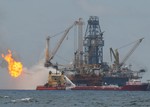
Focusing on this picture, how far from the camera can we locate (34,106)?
12912 centimetres

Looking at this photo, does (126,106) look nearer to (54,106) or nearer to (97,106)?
(97,106)

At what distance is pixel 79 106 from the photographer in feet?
434

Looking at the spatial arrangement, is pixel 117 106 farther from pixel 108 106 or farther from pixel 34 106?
pixel 34 106

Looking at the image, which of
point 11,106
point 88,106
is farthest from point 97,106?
point 11,106

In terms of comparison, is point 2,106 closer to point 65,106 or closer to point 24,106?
point 24,106

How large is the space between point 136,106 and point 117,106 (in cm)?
469

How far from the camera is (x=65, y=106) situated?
132 metres

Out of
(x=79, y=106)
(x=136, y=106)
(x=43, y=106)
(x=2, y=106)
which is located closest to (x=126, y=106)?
(x=136, y=106)

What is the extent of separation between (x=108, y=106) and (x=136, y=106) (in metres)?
6.52

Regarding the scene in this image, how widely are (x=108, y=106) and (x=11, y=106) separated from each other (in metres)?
22.2

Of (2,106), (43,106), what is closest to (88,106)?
(43,106)

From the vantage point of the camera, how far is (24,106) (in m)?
128

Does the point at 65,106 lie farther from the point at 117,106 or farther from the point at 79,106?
the point at 117,106

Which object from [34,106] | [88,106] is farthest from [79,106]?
→ [34,106]
